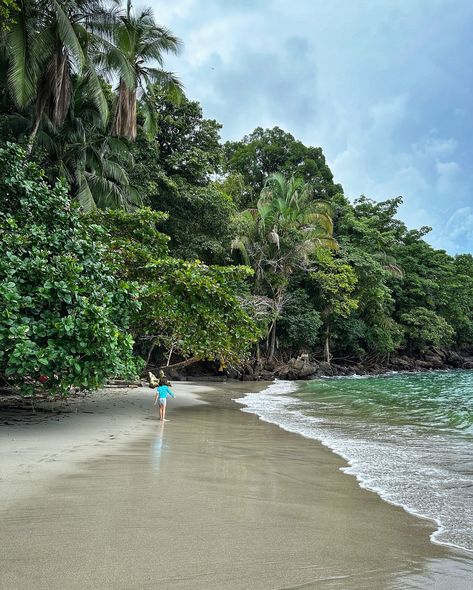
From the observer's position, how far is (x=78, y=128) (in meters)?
17.8

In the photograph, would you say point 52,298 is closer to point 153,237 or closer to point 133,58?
point 153,237

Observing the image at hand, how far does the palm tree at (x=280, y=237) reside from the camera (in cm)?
2788

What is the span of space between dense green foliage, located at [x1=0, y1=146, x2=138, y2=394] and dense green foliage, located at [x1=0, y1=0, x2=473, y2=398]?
0.04m

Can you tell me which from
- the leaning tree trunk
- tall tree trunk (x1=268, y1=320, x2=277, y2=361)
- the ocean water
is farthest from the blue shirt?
tall tree trunk (x1=268, y1=320, x2=277, y2=361)

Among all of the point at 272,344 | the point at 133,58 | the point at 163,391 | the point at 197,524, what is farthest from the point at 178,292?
the point at 272,344

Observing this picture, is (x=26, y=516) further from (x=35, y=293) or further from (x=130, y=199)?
(x=130, y=199)

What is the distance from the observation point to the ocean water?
4887mm

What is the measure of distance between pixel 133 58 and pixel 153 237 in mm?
9014

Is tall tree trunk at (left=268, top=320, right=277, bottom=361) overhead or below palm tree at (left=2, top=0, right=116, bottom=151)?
below

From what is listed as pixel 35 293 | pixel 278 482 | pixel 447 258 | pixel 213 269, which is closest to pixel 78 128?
pixel 213 269

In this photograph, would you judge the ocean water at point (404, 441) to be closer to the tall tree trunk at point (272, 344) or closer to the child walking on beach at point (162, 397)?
the child walking on beach at point (162, 397)

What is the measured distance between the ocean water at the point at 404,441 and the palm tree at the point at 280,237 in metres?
11.8

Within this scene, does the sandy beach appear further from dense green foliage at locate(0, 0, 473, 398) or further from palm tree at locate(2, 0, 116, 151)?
palm tree at locate(2, 0, 116, 151)

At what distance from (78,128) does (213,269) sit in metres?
9.62
